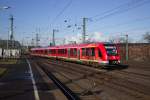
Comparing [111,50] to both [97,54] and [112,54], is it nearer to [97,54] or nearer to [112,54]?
[112,54]

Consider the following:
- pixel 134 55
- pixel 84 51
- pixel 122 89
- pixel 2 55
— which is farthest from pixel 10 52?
pixel 122 89

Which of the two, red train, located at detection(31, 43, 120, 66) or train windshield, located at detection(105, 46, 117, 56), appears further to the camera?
train windshield, located at detection(105, 46, 117, 56)

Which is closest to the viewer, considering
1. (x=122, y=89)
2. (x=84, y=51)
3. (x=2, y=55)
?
(x=122, y=89)

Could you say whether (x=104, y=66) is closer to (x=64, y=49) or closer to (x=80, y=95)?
(x=80, y=95)

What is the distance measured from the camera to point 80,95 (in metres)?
13.5

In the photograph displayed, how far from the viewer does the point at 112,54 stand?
29188 mm

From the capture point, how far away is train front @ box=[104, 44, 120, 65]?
28716mm

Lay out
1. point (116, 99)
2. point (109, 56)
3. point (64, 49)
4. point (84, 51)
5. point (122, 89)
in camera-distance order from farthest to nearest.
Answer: point (64, 49), point (84, 51), point (109, 56), point (122, 89), point (116, 99)

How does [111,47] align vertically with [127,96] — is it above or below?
above

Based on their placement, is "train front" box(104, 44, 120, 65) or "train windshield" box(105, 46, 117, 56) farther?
"train windshield" box(105, 46, 117, 56)

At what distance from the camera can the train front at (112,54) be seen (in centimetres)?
2872

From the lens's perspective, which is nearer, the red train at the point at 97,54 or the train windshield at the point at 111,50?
the red train at the point at 97,54

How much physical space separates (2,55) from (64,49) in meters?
20.6

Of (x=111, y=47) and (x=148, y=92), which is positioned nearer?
(x=148, y=92)
